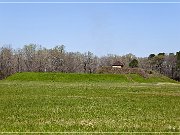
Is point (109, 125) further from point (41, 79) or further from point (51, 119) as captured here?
point (41, 79)

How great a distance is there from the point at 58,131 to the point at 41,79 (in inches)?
3147

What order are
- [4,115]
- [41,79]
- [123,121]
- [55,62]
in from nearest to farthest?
[123,121], [4,115], [41,79], [55,62]

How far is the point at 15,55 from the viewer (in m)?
183

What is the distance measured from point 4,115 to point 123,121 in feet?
19.8

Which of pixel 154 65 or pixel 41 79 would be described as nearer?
pixel 41 79

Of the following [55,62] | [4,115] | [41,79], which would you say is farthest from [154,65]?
[4,115]

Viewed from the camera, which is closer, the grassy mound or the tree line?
the grassy mound

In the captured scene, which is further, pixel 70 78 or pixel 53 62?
pixel 53 62

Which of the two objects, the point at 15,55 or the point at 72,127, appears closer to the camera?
the point at 72,127

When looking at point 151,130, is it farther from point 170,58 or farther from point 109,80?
point 170,58

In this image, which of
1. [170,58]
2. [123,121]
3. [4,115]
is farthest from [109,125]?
[170,58]

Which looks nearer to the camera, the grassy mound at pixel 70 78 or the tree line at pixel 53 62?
the grassy mound at pixel 70 78

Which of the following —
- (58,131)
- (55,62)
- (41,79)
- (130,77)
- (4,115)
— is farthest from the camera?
(55,62)

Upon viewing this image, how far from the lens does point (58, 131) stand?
47.0 ft
